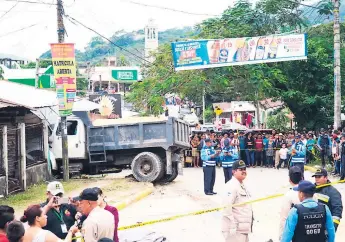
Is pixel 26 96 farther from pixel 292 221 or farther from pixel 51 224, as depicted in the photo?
pixel 292 221

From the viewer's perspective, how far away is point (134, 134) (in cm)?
1953

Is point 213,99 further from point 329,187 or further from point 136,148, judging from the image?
point 329,187

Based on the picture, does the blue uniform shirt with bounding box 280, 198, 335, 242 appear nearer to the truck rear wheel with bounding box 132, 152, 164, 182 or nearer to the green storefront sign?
the truck rear wheel with bounding box 132, 152, 164, 182

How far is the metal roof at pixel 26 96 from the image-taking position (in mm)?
18766

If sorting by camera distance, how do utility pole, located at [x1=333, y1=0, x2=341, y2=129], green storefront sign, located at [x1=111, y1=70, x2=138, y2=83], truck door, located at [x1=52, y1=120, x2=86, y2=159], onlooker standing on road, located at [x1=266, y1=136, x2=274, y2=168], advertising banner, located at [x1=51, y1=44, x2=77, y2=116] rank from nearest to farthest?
advertising banner, located at [x1=51, y1=44, x2=77, y2=116] < truck door, located at [x1=52, y1=120, x2=86, y2=159] < utility pole, located at [x1=333, y1=0, x2=341, y2=129] < onlooker standing on road, located at [x1=266, y1=136, x2=274, y2=168] < green storefront sign, located at [x1=111, y1=70, x2=138, y2=83]

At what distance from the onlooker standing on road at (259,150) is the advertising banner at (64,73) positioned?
1122 cm

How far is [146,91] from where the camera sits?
1152 inches

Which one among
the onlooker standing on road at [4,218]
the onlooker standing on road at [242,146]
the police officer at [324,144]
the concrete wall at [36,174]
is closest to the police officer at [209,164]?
the concrete wall at [36,174]

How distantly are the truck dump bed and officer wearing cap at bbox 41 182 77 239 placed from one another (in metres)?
11.7

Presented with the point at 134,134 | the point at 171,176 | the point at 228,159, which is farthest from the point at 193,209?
the point at 171,176

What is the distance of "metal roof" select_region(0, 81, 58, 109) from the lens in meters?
18.8

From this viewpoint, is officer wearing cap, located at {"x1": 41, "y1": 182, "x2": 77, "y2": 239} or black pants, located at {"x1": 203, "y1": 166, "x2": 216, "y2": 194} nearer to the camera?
officer wearing cap, located at {"x1": 41, "y1": 182, "x2": 77, "y2": 239}

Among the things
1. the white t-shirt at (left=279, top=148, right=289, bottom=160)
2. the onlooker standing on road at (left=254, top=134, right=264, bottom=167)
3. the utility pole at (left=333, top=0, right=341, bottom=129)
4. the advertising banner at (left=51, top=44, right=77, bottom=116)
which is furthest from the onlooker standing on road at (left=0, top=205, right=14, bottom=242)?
the onlooker standing on road at (left=254, top=134, right=264, bottom=167)

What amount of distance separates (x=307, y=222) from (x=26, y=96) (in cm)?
1593
